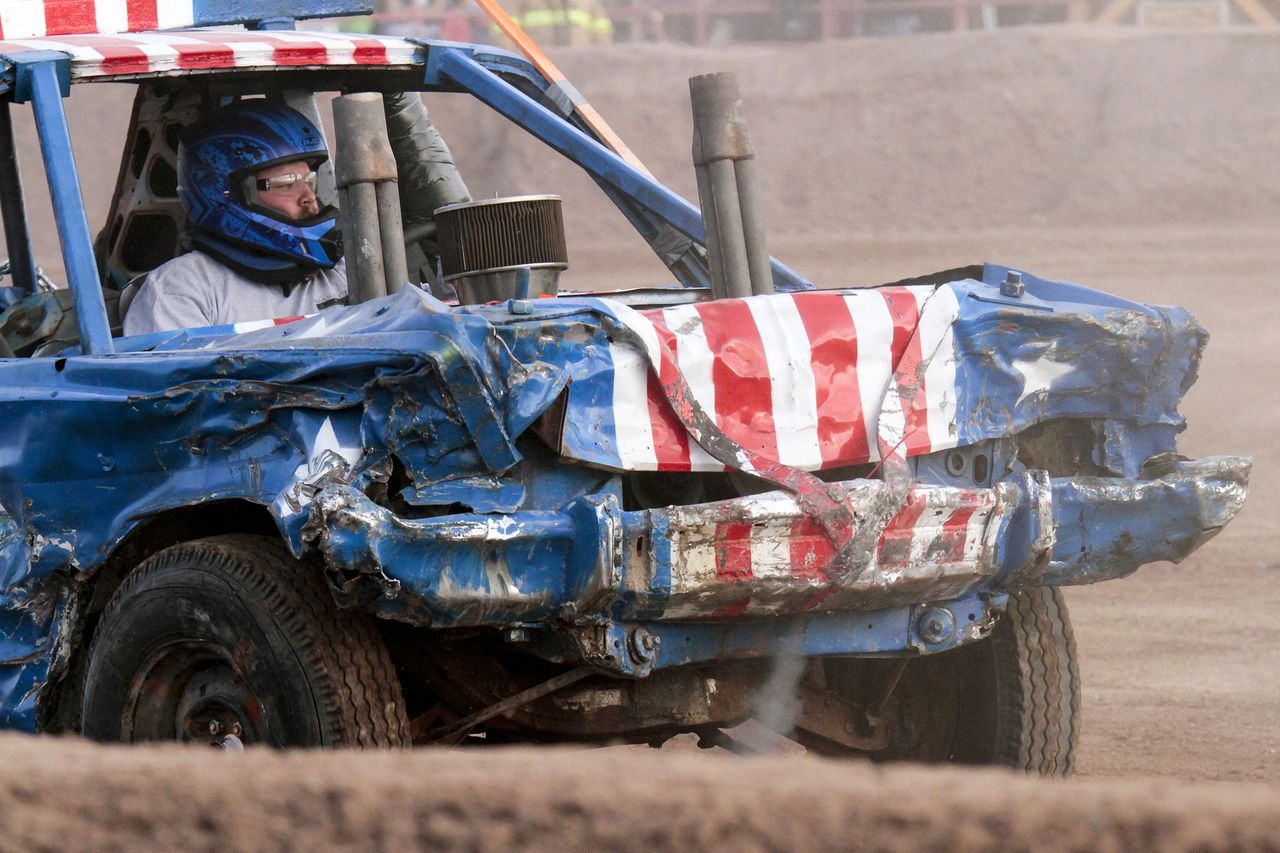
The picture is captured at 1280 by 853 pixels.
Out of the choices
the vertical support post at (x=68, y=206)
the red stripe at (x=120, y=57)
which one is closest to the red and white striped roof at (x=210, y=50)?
the red stripe at (x=120, y=57)

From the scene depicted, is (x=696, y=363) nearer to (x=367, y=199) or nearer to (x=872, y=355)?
(x=872, y=355)

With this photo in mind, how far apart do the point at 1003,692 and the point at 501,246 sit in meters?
1.51

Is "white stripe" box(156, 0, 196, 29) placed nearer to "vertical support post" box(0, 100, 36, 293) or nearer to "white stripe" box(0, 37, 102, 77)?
"vertical support post" box(0, 100, 36, 293)

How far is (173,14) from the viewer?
602 centimetres

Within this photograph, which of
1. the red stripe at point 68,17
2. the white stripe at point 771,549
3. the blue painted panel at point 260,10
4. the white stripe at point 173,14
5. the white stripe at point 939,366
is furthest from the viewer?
the blue painted panel at point 260,10

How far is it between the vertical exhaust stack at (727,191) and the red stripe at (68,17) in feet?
6.90

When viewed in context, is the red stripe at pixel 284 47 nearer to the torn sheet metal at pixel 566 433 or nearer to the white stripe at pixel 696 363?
the torn sheet metal at pixel 566 433

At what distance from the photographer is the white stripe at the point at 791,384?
3.92 metres

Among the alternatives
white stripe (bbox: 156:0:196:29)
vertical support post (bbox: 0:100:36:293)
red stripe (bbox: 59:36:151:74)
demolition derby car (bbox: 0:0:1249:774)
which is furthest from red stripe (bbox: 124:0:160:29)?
red stripe (bbox: 59:36:151:74)

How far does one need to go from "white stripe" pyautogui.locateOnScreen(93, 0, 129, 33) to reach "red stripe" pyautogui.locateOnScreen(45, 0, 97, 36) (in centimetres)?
2

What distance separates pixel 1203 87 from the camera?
21.2 metres

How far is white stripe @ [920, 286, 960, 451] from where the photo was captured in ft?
13.4

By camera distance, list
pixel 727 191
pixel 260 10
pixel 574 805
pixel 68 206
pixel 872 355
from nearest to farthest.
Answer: pixel 574 805, pixel 872 355, pixel 68 206, pixel 727 191, pixel 260 10

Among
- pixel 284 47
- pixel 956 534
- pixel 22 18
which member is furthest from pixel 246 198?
pixel 956 534
